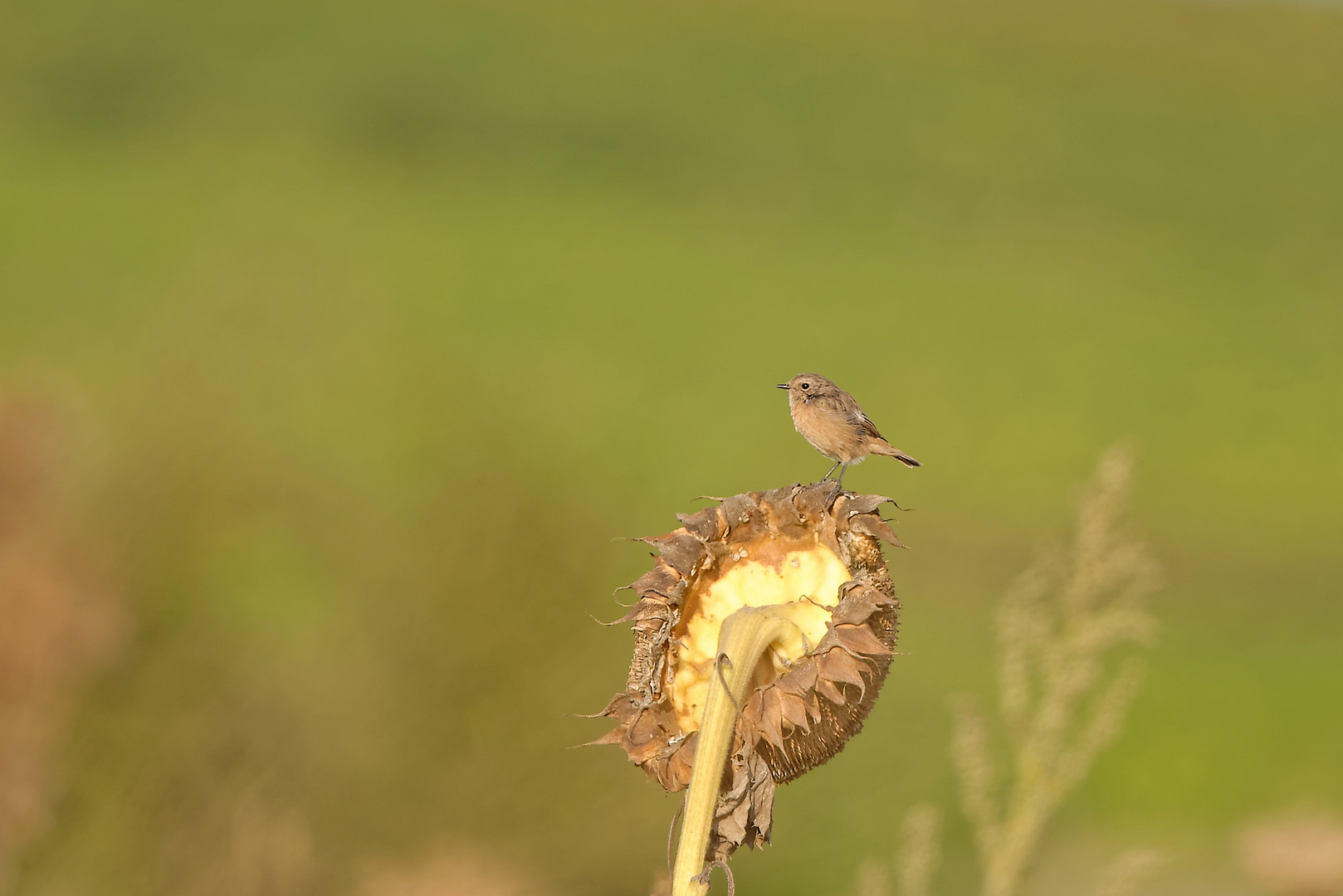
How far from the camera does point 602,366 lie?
62.9ft

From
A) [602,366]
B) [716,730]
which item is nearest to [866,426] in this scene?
[716,730]

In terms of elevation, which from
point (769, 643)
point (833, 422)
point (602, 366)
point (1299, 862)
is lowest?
point (769, 643)

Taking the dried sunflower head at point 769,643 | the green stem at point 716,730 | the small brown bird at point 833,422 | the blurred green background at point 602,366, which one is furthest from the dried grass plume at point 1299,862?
the green stem at point 716,730

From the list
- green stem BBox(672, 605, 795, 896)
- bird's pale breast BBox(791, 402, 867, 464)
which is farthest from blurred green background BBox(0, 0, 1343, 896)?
green stem BBox(672, 605, 795, 896)

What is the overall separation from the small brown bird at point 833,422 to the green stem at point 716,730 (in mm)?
1127

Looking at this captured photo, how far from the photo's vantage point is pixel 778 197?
25859 millimetres

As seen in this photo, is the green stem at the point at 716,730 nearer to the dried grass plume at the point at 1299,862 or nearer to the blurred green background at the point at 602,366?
the dried grass plume at the point at 1299,862

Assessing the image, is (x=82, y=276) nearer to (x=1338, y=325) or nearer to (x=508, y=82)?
(x=508, y=82)

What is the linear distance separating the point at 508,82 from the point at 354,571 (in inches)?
887

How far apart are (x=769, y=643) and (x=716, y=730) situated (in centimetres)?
15

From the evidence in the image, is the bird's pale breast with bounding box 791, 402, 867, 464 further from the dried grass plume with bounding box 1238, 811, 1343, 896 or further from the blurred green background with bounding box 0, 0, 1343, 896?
the blurred green background with bounding box 0, 0, 1343, 896

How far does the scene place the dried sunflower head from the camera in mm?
1592

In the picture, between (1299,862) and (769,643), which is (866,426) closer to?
(769,643)

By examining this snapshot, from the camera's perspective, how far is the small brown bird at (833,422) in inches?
104
